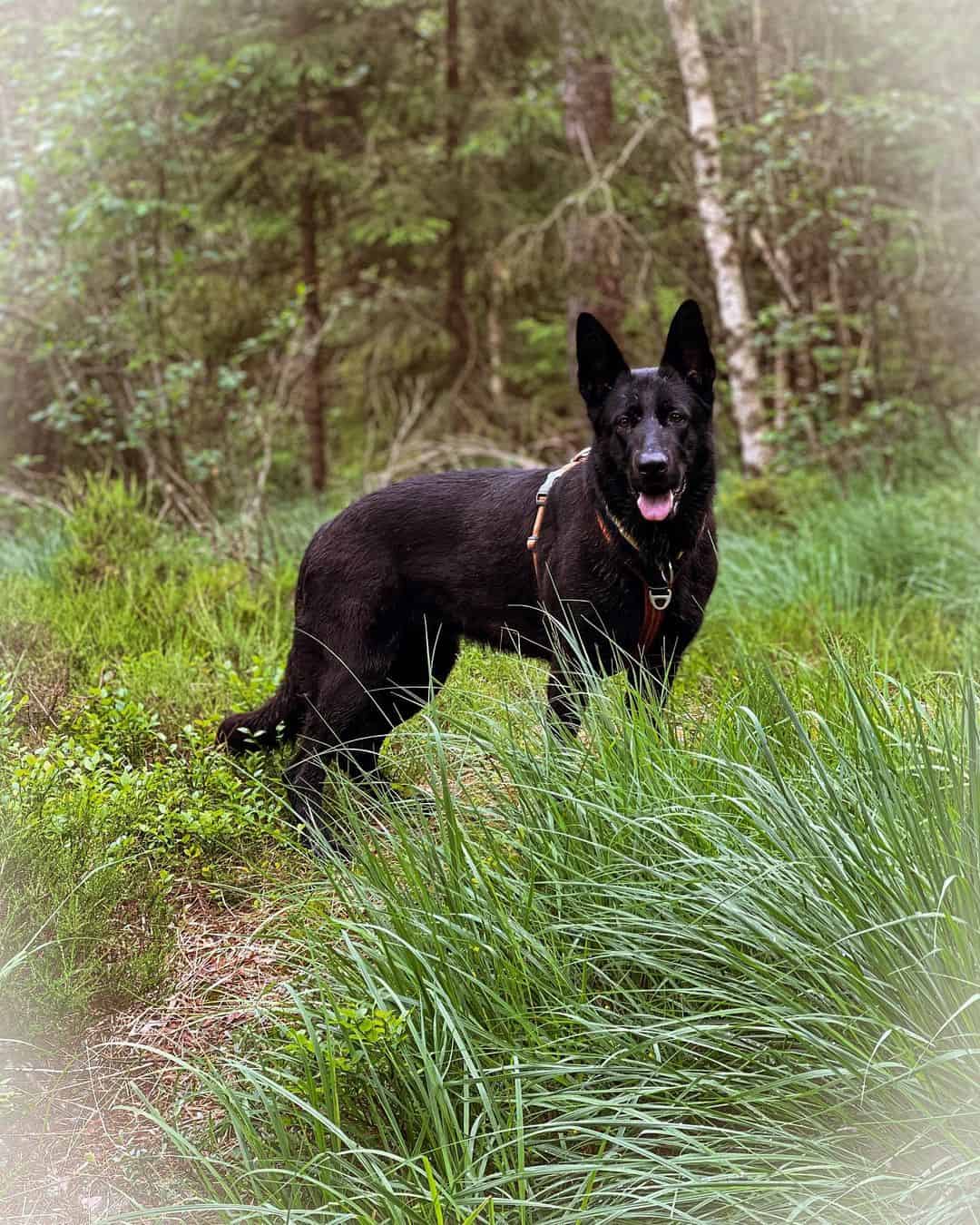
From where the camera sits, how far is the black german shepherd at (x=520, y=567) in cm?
361

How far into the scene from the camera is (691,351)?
369 cm

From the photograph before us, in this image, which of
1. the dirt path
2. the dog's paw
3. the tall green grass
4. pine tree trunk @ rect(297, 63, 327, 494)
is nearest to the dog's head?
the tall green grass

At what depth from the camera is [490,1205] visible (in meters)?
1.81

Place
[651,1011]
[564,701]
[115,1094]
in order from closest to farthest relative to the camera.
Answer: [651,1011], [115,1094], [564,701]

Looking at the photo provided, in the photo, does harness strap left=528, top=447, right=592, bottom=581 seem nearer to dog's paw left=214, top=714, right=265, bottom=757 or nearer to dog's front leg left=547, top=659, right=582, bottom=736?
dog's front leg left=547, top=659, right=582, bottom=736

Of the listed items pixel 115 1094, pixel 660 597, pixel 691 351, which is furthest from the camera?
pixel 691 351

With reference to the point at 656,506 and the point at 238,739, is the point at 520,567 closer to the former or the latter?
the point at 656,506

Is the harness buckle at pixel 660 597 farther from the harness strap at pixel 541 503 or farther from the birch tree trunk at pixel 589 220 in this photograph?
the birch tree trunk at pixel 589 220

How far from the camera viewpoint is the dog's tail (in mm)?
4059

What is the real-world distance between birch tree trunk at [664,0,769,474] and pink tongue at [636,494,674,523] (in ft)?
21.0

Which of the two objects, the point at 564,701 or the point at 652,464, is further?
the point at 652,464

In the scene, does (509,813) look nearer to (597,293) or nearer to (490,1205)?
(490,1205)

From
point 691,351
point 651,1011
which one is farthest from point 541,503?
point 651,1011

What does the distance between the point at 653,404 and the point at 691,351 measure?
254 mm
